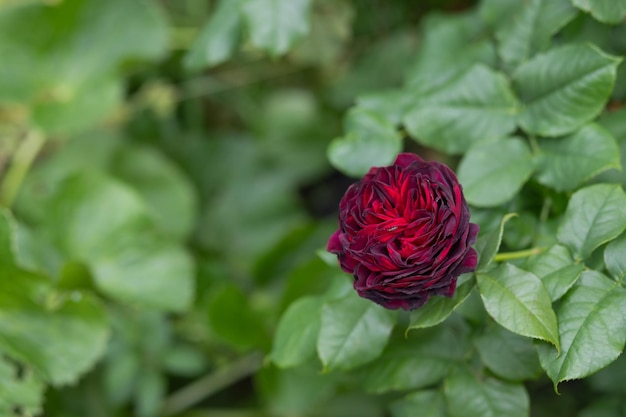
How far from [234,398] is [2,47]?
2.54 ft

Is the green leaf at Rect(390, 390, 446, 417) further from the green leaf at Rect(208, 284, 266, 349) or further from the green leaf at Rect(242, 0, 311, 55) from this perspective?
the green leaf at Rect(242, 0, 311, 55)

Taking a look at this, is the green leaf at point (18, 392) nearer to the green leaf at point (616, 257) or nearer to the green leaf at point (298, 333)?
the green leaf at point (298, 333)

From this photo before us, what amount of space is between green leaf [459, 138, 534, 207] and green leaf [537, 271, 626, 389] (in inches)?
5.3

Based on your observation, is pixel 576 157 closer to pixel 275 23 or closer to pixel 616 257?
pixel 616 257

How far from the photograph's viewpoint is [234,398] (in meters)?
1.30

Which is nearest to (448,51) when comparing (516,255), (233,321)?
(516,255)

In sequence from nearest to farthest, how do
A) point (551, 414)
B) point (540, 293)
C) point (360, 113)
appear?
1. point (540, 293)
2. point (360, 113)
3. point (551, 414)

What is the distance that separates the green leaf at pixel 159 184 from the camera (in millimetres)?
1339

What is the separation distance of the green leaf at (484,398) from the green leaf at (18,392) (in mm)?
539

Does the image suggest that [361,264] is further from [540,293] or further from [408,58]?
[408,58]

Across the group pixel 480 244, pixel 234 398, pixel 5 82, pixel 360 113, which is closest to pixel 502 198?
pixel 480 244

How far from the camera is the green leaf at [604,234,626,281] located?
604mm

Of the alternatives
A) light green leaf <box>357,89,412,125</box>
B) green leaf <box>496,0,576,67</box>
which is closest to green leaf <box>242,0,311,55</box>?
light green leaf <box>357,89,412,125</box>

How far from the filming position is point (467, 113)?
0.75 m
